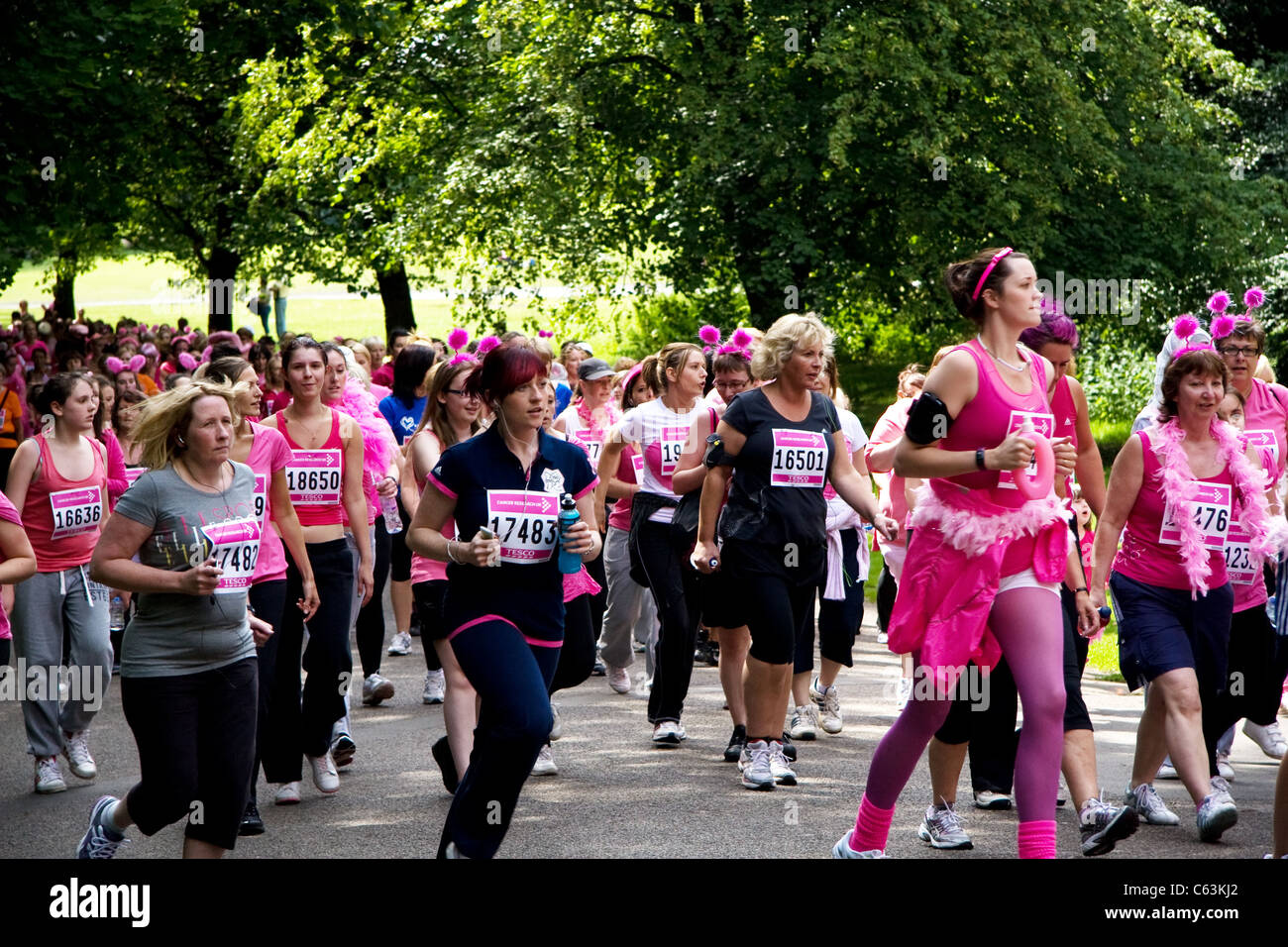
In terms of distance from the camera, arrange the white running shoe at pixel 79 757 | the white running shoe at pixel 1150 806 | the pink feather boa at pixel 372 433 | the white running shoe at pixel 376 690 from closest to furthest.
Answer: the white running shoe at pixel 1150 806 < the white running shoe at pixel 79 757 < the pink feather boa at pixel 372 433 < the white running shoe at pixel 376 690

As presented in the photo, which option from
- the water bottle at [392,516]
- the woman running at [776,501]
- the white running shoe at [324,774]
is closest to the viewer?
the woman running at [776,501]

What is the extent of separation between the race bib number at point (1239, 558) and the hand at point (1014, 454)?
228cm

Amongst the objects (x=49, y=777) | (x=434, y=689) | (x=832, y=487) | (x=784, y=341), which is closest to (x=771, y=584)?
(x=832, y=487)

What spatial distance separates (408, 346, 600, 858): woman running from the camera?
5.39 metres

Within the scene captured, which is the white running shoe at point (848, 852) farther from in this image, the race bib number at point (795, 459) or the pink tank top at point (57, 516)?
the pink tank top at point (57, 516)

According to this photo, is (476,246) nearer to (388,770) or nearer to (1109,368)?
(1109,368)

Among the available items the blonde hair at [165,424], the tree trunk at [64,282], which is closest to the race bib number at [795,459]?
the blonde hair at [165,424]

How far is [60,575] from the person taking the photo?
8.09 m

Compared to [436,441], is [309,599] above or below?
below

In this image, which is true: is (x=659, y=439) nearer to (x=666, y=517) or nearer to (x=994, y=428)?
(x=666, y=517)

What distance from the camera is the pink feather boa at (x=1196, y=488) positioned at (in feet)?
21.9

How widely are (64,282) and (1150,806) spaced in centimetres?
3703
